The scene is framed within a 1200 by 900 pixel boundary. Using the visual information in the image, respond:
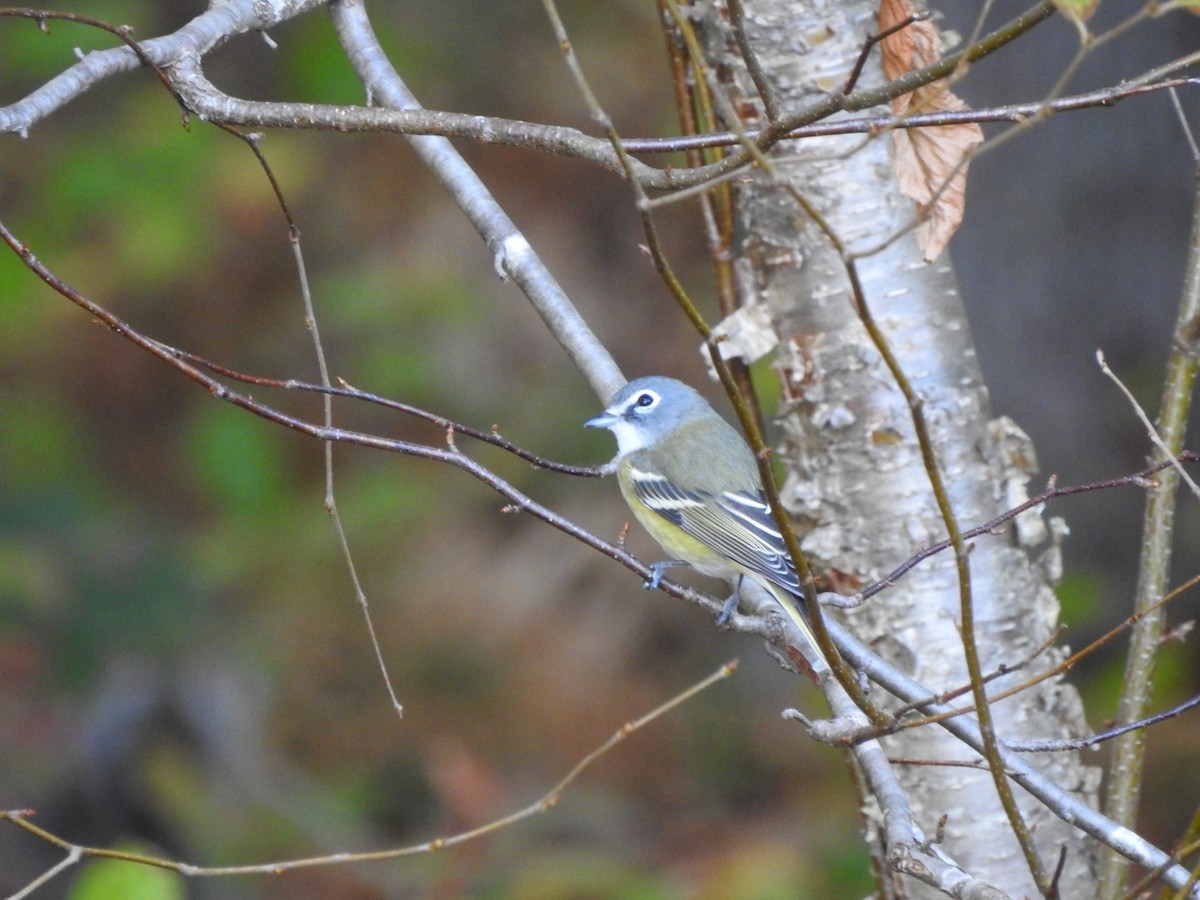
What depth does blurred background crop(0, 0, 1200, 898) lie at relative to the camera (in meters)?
5.75

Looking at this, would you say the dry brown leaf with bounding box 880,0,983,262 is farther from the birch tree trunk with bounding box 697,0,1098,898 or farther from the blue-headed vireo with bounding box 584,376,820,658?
the blue-headed vireo with bounding box 584,376,820,658

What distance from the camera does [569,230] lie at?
27.8 ft

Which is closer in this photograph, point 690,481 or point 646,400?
point 646,400

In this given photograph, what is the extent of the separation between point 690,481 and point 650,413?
244 millimetres

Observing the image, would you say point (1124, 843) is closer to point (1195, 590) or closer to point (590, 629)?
point (1195, 590)

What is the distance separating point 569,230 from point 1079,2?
6905mm

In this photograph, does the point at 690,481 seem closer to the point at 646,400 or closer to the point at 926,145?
the point at 646,400

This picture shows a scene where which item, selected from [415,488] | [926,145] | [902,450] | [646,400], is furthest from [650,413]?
[415,488]

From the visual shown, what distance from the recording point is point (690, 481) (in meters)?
3.87

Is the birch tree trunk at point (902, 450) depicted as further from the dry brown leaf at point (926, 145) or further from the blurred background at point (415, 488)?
the blurred background at point (415, 488)

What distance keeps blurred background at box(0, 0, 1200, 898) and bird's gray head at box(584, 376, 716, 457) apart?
2.05 metres

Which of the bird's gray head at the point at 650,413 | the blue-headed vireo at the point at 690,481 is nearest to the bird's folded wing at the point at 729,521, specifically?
the blue-headed vireo at the point at 690,481

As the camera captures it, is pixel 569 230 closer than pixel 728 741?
No

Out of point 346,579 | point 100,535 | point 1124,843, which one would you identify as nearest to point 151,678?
point 100,535
